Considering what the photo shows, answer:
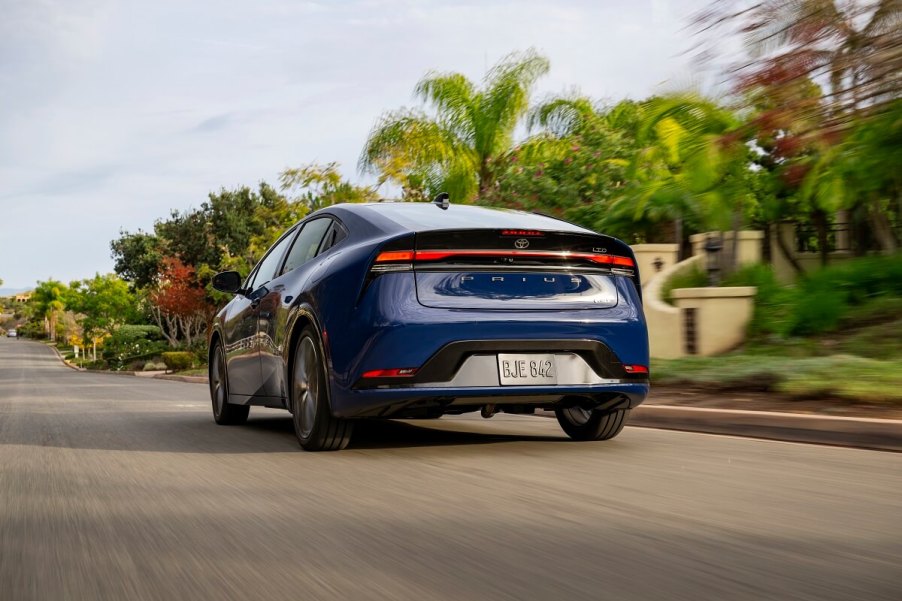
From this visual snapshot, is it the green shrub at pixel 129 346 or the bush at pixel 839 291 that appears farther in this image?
the green shrub at pixel 129 346

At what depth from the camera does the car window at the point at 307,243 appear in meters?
7.63

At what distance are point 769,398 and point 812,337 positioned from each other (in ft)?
12.9

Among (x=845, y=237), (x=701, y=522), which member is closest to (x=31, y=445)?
(x=701, y=522)

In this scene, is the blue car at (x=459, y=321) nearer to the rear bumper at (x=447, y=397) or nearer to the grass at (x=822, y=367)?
the rear bumper at (x=447, y=397)

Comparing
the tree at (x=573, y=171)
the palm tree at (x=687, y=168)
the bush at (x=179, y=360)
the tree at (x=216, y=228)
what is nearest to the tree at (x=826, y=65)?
the palm tree at (x=687, y=168)

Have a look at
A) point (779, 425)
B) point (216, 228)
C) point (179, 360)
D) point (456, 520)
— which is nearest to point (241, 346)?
point (779, 425)

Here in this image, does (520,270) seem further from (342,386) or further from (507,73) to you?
(507,73)

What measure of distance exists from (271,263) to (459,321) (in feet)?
9.69

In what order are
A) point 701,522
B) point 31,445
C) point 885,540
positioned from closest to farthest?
point 885,540 < point 701,522 < point 31,445

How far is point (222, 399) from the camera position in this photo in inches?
380

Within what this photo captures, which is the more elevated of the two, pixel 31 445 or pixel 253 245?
pixel 253 245

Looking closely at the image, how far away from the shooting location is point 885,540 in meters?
4.10

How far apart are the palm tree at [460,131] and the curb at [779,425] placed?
16.4m

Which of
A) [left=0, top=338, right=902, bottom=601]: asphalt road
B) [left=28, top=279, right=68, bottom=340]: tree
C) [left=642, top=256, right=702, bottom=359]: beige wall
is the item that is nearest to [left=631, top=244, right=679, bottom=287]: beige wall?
[left=642, top=256, right=702, bottom=359]: beige wall
